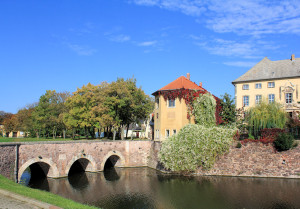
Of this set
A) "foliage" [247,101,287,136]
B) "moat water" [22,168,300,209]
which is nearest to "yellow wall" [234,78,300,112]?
"foliage" [247,101,287,136]

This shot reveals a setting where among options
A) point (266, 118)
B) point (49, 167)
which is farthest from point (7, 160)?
point (266, 118)

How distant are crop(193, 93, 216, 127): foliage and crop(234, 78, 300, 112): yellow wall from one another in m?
7.51

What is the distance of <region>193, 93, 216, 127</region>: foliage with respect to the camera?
112ft

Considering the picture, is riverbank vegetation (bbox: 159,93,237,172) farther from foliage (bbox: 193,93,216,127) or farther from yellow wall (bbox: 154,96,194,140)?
foliage (bbox: 193,93,216,127)

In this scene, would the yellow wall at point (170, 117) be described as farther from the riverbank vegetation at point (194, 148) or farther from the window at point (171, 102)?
the riverbank vegetation at point (194, 148)

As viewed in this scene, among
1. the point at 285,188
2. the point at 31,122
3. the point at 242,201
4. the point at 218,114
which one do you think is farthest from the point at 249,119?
the point at 31,122

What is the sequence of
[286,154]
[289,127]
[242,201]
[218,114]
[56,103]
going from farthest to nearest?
[56,103]
[218,114]
[289,127]
[286,154]
[242,201]

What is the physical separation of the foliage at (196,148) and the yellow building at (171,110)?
449 cm

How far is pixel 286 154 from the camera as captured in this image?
27656 mm

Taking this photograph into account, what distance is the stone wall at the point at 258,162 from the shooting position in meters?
27.2

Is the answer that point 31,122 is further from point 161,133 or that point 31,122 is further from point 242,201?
point 242,201

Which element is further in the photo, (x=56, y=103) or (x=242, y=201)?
(x=56, y=103)

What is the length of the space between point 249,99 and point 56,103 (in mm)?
40508

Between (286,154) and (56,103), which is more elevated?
(56,103)
